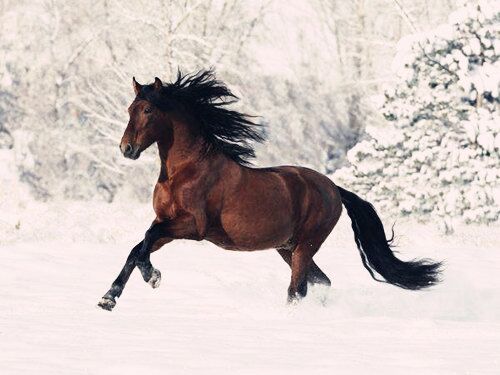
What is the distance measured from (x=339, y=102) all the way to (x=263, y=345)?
26854mm

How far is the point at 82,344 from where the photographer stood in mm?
7246

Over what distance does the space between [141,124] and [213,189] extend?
80 centimetres

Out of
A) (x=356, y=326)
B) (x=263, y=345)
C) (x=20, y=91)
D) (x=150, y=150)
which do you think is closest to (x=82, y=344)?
(x=263, y=345)

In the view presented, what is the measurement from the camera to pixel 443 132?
66.6 feet

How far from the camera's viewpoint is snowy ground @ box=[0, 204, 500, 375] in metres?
6.71

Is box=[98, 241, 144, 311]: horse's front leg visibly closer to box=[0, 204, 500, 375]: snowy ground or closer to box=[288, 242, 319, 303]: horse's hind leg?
box=[0, 204, 500, 375]: snowy ground

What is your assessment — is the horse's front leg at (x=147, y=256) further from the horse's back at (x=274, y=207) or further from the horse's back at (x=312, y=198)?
the horse's back at (x=312, y=198)

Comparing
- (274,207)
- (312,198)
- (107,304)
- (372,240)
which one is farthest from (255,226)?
(372,240)

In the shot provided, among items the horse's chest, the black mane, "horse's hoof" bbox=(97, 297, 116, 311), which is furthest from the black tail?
"horse's hoof" bbox=(97, 297, 116, 311)

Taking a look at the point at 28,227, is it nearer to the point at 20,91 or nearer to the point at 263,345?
the point at 263,345

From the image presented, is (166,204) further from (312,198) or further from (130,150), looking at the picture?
(312,198)

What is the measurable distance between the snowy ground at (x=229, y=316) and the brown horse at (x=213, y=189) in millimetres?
516

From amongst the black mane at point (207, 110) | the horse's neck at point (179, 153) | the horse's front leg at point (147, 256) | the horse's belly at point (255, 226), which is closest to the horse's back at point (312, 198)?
the horse's belly at point (255, 226)

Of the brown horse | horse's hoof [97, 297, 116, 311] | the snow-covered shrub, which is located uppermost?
the brown horse
